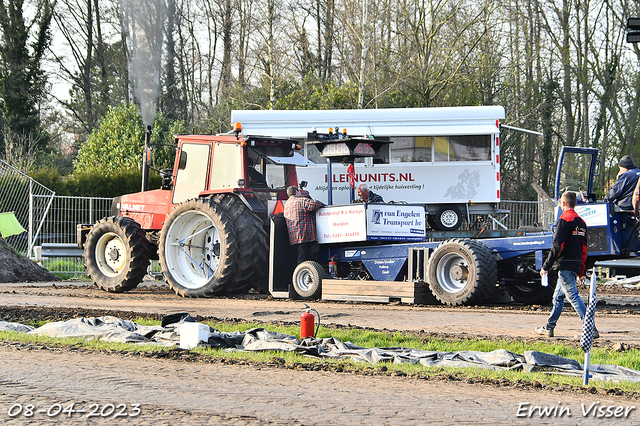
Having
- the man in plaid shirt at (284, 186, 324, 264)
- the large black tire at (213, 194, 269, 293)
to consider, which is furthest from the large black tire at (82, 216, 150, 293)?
the man in plaid shirt at (284, 186, 324, 264)

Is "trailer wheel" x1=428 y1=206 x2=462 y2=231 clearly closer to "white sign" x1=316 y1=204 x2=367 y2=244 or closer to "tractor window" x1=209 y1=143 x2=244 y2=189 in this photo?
"white sign" x1=316 y1=204 x2=367 y2=244

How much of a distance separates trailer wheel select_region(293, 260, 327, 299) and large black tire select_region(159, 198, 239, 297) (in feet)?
3.53

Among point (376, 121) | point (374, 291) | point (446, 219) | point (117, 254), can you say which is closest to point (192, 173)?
point (117, 254)

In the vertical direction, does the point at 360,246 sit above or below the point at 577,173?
below

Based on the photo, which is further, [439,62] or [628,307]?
[439,62]

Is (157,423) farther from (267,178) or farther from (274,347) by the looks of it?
(267,178)

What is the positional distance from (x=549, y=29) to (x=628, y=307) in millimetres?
24570

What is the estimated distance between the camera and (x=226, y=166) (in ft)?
45.5

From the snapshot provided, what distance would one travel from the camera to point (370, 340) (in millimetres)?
8414

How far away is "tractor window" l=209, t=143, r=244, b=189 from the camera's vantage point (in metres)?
13.8

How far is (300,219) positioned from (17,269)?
28.6 feet

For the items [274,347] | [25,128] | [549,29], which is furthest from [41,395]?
[25,128]

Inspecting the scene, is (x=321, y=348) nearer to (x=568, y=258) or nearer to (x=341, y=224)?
(x=568, y=258)

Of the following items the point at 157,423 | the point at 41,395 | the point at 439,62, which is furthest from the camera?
the point at 439,62
